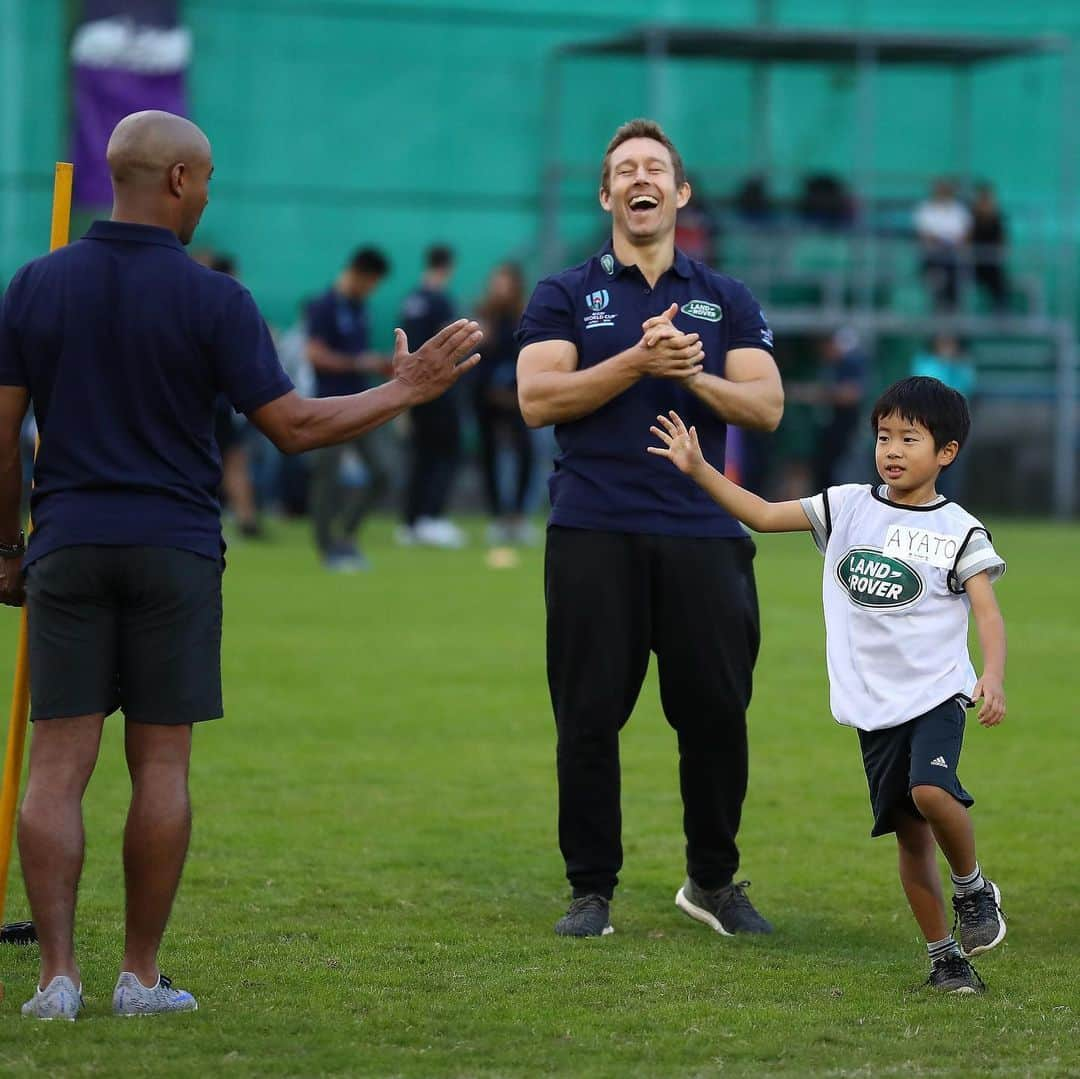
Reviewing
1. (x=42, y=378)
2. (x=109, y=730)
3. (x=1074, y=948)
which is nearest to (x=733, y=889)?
(x=1074, y=948)

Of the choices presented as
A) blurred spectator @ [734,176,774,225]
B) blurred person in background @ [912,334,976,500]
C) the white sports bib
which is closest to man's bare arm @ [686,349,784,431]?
the white sports bib

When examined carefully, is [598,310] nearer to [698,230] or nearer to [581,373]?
[581,373]

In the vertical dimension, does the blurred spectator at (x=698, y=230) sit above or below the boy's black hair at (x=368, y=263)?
above

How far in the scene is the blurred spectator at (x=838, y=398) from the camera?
2432cm

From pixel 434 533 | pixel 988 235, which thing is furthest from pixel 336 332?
pixel 988 235

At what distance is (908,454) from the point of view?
5.52 m

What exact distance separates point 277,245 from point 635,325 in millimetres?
21143

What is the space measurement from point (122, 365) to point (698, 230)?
65.5 feet

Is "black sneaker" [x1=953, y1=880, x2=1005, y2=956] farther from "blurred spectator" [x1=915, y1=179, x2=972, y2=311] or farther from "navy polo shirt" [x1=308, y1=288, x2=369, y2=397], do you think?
"blurred spectator" [x1=915, y1=179, x2=972, y2=311]

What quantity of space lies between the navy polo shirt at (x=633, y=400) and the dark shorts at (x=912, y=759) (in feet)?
3.21

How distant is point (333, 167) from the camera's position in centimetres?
2719

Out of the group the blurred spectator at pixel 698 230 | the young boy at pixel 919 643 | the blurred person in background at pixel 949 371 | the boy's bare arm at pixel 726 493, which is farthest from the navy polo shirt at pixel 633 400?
the blurred spectator at pixel 698 230

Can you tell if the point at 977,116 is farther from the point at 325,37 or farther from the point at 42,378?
the point at 42,378

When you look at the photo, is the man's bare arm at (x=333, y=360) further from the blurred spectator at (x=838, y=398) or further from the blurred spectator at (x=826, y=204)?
the blurred spectator at (x=826, y=204)
